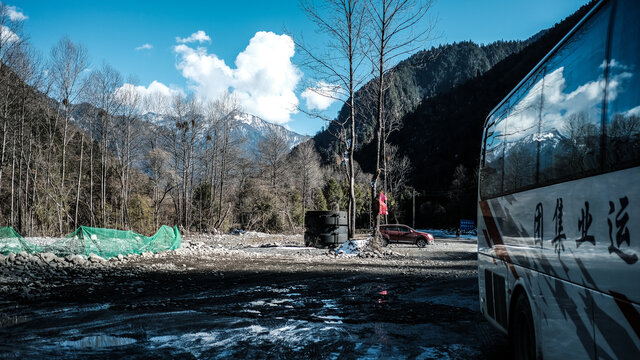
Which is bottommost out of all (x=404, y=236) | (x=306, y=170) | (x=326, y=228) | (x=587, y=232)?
(x=404, y=236)

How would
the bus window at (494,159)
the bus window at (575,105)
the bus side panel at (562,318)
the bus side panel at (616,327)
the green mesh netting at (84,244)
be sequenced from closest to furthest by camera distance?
the bus side panel at (616,327) < the bus side panel at (562,318) < the bus window at (575,105) < the bus window at (494,159) < the green mesh netting at (84,244)

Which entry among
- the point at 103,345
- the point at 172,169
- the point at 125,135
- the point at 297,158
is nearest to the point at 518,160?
the point at 103,345

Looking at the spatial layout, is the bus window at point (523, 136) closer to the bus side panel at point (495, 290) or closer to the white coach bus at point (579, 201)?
the white coach bus at point (579, 201)

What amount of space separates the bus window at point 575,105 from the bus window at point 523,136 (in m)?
0.25

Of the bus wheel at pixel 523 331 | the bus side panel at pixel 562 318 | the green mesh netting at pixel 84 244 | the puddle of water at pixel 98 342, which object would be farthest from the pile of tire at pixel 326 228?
the bus side panel at pixel 562 318

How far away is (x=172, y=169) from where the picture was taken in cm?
4731

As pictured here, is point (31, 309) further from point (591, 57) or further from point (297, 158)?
point (297, 158)

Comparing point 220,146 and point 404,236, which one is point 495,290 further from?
point 220,146

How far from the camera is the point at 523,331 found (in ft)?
13.6

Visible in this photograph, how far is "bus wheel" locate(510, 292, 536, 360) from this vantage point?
383 centimetres

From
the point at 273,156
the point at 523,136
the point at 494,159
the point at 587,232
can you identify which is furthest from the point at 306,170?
the point at 587,232

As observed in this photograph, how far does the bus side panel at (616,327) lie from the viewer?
2.20m

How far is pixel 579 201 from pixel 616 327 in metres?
0.88

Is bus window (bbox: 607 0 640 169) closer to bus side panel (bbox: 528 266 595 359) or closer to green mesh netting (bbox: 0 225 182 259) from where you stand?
bus side panel (bbox: 528 266 595 359)
